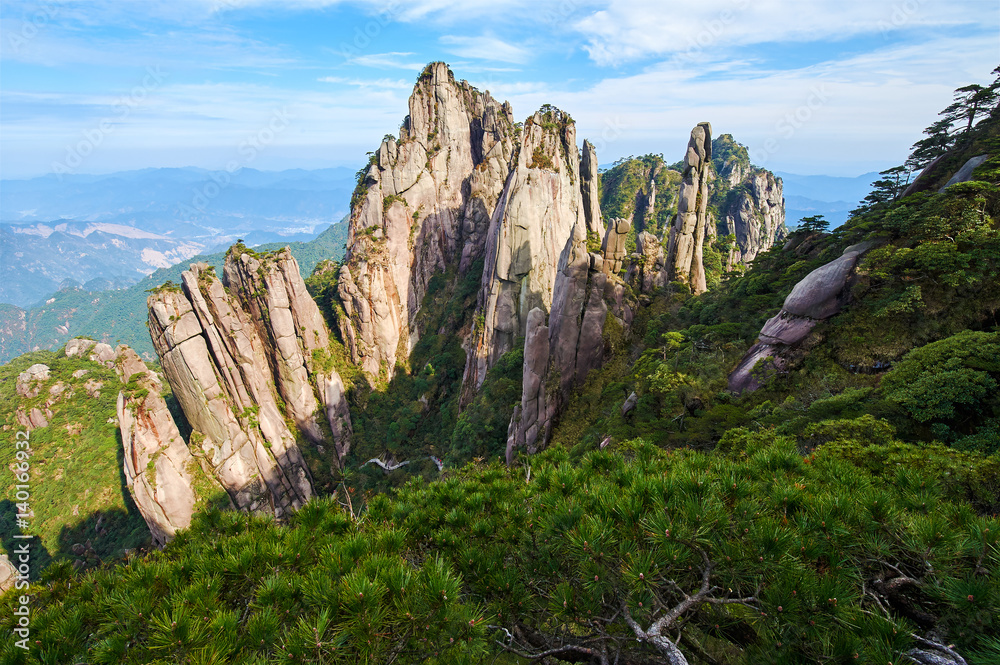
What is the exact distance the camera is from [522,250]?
37.0 m

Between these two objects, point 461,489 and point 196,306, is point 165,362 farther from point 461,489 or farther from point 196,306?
point 461,489

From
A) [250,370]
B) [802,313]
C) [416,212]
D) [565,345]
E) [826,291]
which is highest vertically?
[416,212]

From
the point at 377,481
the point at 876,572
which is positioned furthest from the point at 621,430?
the point at 377,481

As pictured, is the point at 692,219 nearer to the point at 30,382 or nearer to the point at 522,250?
the point at 522,250

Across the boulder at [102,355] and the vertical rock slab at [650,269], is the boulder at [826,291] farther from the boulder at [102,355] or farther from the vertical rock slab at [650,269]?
the boulder at [102,355]

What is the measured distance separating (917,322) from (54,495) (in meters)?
56.7

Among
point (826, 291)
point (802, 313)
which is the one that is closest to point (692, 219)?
point (826, 291)

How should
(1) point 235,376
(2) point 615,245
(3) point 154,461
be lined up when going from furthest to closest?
(1) point 235,376
(3) point 154,461
(2) point 615,245

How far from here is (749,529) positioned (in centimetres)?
411

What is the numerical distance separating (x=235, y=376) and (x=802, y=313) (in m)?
40.0

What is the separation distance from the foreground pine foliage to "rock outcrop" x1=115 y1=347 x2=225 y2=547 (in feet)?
103

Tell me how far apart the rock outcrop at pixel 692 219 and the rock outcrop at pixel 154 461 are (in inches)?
1538

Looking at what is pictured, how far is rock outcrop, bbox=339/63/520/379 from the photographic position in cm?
4491

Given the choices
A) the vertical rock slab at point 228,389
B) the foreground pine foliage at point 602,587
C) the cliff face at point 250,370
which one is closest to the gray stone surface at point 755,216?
the cliff face at point 250,370
